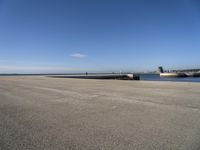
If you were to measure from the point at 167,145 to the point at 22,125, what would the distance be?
9.84ft

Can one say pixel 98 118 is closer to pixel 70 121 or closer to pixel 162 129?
pixel 70 121

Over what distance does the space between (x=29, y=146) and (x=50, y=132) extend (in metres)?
0.59

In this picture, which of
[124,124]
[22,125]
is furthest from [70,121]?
[124,124]

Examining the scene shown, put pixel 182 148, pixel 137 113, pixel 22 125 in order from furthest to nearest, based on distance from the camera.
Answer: pixel 137 113
pixel 22 125
pixel 182 148

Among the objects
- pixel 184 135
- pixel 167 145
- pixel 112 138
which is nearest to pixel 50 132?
pixel 112 138

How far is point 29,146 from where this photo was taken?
8.16 ft

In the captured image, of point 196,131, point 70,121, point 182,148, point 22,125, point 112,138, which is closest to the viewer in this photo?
point 182,148

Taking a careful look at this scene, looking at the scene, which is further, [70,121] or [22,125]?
[70,121]

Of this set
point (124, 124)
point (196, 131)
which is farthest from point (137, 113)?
point (196, 131)

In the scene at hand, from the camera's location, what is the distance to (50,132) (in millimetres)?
3057

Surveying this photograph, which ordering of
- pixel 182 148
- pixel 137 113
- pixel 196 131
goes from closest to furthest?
pixel 182 148
pixel 196 131
pixel 137 113

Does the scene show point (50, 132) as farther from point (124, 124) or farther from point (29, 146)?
point (124, 124)

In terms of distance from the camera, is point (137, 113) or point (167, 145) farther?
point (137, 113)

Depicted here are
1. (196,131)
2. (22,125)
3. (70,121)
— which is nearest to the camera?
(196,131)
